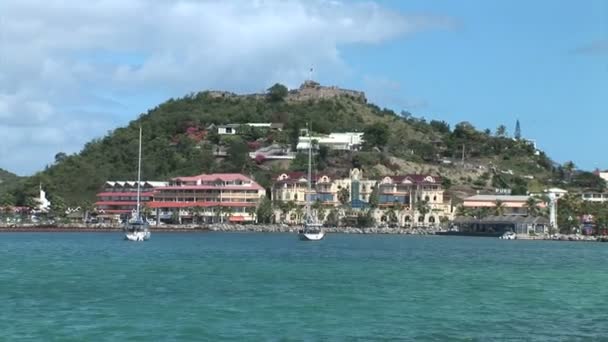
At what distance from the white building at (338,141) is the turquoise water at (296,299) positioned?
385 ft

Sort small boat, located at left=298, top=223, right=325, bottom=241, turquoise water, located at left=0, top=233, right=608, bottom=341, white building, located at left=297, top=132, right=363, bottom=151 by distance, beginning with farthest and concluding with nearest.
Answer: white building, located at left=297, top=132, right=363, bottom=151
small boat, located at left=298, top=223, right=325, bottom=241
turquoise water, located at left=0, top=233, right=608, bottom=341

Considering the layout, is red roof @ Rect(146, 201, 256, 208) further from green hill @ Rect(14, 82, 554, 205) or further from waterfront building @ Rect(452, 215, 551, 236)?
waterfront building @ Rect(452, 215, 551, 236)

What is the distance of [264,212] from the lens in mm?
150125

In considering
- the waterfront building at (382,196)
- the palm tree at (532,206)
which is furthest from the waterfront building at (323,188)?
the palm tree at (532,206)

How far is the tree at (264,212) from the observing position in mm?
150000

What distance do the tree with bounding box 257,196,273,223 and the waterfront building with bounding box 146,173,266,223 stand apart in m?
2.01

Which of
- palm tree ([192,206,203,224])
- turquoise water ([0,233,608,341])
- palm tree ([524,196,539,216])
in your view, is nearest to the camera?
turquoise water ([0,233,608,341])

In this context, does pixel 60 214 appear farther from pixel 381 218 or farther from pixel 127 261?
pixel 127 261

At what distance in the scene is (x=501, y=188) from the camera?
178 metres

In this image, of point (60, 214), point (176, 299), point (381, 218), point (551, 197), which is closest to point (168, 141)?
point (60, 214)

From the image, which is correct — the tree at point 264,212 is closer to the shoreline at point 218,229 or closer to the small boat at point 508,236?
the shoreline at point 218,229

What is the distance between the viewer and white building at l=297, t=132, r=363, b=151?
186m

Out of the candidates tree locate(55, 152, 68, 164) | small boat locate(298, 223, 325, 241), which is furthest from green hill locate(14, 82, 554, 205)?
small boat locate(298, 223, 325, 241)

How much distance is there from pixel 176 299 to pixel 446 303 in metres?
10.9
